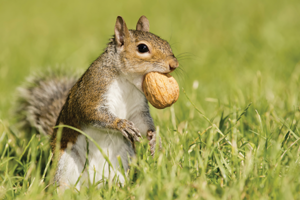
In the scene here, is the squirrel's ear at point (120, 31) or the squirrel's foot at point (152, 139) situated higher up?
the squirrel's ear at point (120, 31)

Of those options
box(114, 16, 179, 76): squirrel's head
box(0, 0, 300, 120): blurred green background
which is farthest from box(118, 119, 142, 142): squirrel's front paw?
box(0, 0, 300, 120): blurred green background

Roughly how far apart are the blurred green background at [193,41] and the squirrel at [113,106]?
1.81ft

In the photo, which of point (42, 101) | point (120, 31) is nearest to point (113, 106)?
point (120, 31)

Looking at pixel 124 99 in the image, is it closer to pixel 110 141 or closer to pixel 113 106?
pixel 113 106

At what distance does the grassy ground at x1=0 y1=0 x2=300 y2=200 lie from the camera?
5.23ft

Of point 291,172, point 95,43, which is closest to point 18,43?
point 95,43

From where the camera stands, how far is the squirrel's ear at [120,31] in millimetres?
2061

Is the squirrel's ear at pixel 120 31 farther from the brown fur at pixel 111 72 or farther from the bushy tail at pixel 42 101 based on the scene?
the bushy tail at pixel 42 101

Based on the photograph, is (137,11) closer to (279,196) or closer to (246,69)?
(246,69)

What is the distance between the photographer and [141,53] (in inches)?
78.9

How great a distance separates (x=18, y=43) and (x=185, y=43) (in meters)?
2.46

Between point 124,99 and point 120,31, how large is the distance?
41cm

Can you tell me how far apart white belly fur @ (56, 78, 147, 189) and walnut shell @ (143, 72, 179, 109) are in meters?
0.14

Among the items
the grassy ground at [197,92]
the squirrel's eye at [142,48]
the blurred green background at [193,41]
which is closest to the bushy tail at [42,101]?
the grassy ground at [197,92]
